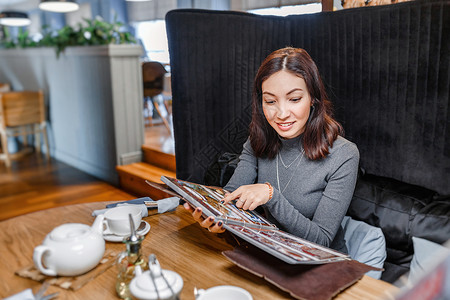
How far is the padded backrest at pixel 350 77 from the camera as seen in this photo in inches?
58.3

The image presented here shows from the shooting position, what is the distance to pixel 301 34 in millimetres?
1912

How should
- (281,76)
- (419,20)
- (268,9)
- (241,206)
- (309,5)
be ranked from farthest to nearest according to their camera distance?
(268,9) → (309,5) → (419,20) → (281,76) → (241,206)

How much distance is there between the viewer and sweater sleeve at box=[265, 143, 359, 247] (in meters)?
1.15

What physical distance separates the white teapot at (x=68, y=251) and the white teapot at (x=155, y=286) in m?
0.19

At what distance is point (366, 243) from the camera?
1348 millimetres

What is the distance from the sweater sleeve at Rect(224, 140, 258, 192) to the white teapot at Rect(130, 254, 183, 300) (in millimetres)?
752

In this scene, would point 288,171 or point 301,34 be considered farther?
point 301,34

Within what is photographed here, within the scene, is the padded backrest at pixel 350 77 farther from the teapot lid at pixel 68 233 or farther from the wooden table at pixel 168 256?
the teapot lid at pixel 68 233

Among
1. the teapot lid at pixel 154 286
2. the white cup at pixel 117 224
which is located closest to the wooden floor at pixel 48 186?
the white cup at pixel 117 224

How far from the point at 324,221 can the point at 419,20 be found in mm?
906

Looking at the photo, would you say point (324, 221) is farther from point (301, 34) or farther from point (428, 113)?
point (301, 34)

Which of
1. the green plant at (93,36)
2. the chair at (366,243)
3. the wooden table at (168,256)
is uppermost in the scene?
the green plant at (93,36)

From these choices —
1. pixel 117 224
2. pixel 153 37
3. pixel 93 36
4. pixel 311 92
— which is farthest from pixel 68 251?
pixel 153 37

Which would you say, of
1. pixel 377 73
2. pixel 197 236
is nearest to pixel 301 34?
pixel 377 73
